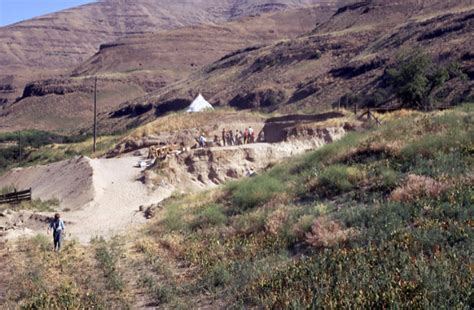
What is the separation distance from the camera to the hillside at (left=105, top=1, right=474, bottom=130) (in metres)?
52.0

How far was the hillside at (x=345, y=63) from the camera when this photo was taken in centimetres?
5203

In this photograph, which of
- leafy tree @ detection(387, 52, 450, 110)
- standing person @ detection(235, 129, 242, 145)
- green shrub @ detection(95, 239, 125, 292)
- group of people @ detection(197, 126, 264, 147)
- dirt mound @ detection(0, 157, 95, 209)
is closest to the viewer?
green shrub @ detection(95, 239, 125, 292)

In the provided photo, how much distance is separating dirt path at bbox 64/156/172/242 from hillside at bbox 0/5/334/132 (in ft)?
219

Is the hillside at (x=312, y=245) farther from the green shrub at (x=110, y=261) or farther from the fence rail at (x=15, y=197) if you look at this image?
the fence rail at (x=15, y=197)

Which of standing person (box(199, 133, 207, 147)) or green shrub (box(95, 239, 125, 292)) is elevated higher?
green shrub (box(95, 239, 125, 292))

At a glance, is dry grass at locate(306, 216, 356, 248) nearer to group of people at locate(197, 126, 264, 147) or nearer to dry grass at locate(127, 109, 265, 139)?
group of people at locate(197, 126, 264, 147)

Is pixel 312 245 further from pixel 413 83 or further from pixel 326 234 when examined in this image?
pixel 413 83

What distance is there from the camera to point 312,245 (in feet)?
33.0

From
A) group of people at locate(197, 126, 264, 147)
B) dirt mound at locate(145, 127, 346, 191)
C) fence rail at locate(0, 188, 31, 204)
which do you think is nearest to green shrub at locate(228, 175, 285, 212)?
dirt mound at locate(145, 127, 346, 191)

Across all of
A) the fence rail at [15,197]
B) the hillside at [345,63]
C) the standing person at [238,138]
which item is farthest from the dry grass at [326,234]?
the hillside at [345,63]

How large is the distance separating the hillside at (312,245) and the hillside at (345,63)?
2632cm

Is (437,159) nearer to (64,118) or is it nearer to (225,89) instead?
(225,89)

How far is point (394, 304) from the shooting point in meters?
6.54

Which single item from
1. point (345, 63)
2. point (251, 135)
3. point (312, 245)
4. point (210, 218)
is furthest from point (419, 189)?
point (345, 63)
